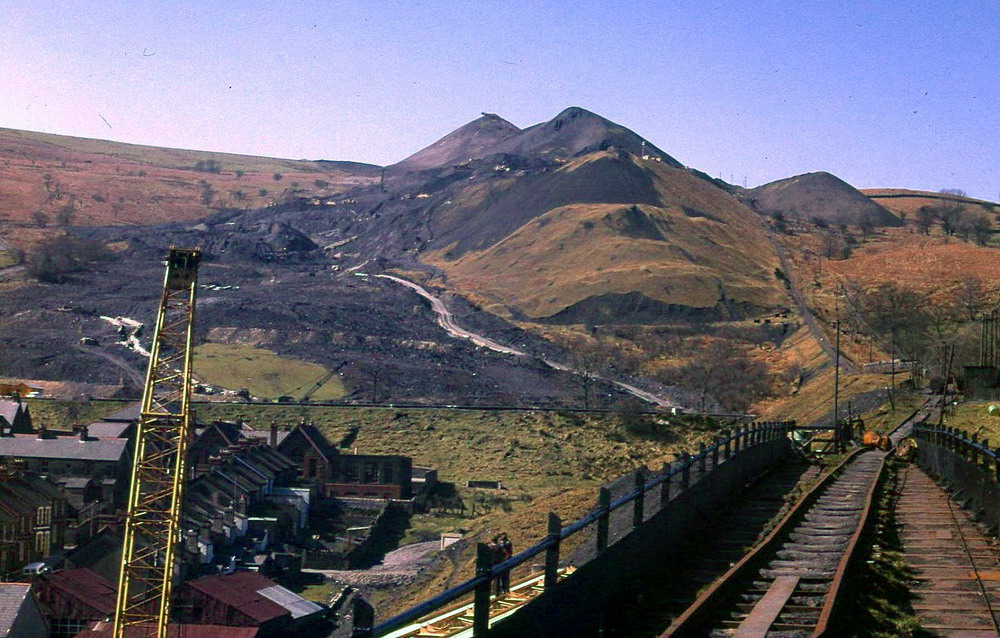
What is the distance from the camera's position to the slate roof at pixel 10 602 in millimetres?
29500

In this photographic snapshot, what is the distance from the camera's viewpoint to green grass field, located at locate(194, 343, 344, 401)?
272 feet

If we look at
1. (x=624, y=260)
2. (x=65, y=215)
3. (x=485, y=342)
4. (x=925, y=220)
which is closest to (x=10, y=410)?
(x=485, y=342)

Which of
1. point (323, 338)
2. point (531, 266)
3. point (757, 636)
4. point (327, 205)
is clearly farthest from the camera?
point (327, 205)

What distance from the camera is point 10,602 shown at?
30.4 metres

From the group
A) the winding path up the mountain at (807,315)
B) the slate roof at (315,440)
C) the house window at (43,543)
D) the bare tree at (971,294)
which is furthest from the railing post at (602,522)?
the bare tree at (971,294)

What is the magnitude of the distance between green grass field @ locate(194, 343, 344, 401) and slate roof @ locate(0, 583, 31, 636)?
49478mm

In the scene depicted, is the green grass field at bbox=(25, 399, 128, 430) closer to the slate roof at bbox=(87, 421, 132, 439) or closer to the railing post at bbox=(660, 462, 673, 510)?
the slate roof at bbox=(87, 421, 132, 439)

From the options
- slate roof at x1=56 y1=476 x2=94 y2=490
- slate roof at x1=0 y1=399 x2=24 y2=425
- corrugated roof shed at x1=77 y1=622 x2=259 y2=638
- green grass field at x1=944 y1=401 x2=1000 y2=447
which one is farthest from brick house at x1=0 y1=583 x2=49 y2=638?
slate roof at x1=0 y1=399 x2=24 y2=425

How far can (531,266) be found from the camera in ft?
421

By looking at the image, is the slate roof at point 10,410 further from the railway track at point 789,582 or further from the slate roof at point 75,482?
the railway track at point 789,582

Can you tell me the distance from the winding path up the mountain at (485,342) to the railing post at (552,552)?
69288 mm

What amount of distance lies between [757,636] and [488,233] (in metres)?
138

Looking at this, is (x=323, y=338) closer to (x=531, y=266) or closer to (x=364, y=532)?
(x=531, y=266)

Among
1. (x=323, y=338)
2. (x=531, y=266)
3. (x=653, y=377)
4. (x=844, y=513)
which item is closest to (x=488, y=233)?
(x=531, y=266)
